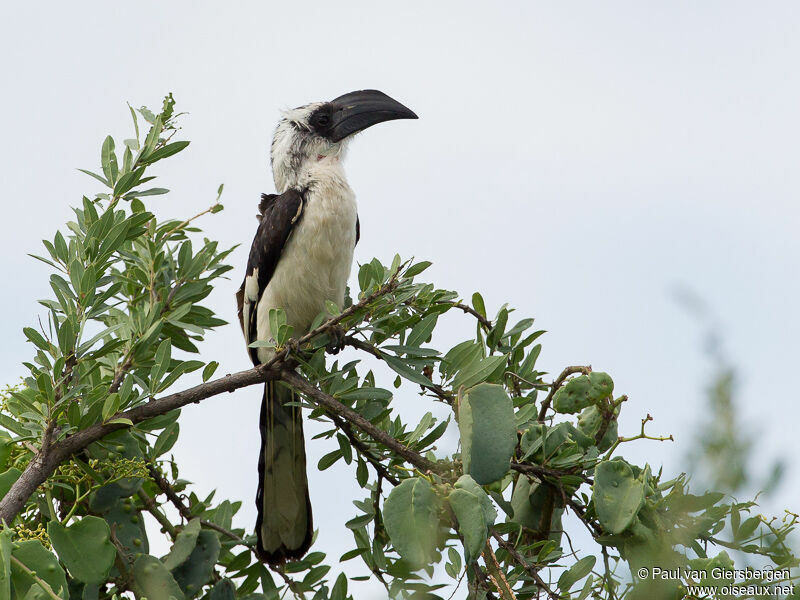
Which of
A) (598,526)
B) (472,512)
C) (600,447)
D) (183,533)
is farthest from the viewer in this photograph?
(183,533)

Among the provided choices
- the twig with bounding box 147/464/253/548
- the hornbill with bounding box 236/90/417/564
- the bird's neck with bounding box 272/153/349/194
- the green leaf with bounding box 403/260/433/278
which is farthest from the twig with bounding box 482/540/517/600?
the bird's neck with bounding box 272/153/349/194

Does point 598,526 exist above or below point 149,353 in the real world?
below

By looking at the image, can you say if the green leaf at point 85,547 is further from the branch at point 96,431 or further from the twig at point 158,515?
the twig at point 158,515

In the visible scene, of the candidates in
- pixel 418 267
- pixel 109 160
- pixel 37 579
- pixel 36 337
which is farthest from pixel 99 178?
pixel 37 579

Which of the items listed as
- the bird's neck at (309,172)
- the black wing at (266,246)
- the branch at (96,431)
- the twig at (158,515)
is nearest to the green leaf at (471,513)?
the branch at (96,431)

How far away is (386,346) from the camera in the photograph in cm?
225

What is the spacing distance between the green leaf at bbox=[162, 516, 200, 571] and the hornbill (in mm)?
597

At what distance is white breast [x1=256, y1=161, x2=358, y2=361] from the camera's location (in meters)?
3.27

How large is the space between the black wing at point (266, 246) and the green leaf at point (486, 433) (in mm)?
1814

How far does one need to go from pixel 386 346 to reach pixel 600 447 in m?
0.59

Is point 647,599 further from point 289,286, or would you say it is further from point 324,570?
point 289,286

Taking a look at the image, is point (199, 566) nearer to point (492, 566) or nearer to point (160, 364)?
point (160, 364)

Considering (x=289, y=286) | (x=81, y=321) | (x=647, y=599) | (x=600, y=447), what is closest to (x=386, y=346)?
(x=600, y=447)

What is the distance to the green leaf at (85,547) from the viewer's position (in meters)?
1.78
